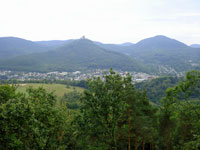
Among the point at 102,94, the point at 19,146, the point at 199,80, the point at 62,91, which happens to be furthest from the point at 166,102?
the point at 62,91

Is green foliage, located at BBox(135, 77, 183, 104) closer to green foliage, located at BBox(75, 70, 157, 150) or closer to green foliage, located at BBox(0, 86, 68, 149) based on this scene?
green foliage, located at BBox(75, 70, 157, 150)

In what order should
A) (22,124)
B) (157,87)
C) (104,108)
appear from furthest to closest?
(157,87)
(104,108)
(22,124)

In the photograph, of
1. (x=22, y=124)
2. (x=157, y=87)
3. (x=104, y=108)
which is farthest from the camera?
(x=157, y=87)

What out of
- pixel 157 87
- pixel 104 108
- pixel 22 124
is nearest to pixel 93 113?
pixel 104 108

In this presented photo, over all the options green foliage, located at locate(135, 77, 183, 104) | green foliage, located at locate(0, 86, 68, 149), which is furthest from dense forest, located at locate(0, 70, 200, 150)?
green foliage, located at locate(135, 77, 183, 104)

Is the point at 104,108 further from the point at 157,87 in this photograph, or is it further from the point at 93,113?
the point at 157,87

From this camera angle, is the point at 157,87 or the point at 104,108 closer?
the point at 104,108

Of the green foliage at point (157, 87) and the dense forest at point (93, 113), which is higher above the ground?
the dense forest at point (93, 113)

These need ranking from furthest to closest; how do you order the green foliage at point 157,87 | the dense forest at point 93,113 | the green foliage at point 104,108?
the green foliage at point 157,87 → the green foliage at point 104,108 → the dense forest at point 93,113

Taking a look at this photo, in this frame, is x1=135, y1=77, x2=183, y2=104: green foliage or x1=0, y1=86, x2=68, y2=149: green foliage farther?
x1=135, y1=77, x2=183, y2=104: green foliage

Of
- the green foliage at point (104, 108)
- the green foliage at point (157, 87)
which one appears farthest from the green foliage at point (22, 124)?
the green foliage at point (157, 87)

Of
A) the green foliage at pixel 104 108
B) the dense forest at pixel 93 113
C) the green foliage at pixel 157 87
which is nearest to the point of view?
the dense forest at pixel 93 113

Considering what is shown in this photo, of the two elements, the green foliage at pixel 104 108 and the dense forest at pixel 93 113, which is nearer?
the dense forest at pixel 93 113

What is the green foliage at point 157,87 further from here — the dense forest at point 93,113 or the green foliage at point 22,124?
the green foliage at point 22,124
